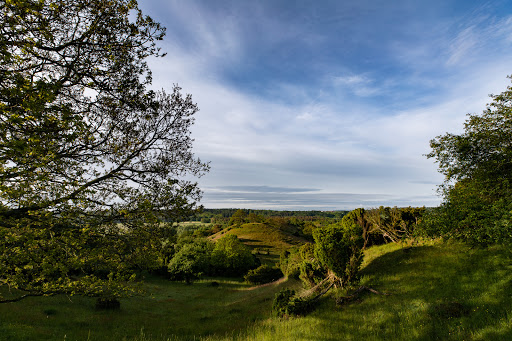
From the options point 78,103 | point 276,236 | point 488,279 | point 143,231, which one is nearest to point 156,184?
point 143,231

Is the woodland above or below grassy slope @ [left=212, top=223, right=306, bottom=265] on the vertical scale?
above

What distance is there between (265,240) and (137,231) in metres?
75.3

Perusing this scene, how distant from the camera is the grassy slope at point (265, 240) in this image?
2650 inches

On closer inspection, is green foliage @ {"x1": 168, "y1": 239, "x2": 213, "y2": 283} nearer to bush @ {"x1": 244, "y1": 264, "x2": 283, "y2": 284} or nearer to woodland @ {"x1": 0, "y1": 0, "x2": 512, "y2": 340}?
bush @ {"x1": 244, "y1": 264, "x2": 283, "y2": 284}

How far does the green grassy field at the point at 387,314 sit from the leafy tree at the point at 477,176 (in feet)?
6.40

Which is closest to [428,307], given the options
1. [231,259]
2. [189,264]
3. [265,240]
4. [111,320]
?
[111,320]

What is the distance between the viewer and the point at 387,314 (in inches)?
418

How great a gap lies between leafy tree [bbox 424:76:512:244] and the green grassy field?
1951 millimetres

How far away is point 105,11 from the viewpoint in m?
7.51

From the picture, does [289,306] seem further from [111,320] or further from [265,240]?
[265,240]

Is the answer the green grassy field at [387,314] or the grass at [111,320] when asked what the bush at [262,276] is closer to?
the grass at [111,320]

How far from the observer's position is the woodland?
5922mm

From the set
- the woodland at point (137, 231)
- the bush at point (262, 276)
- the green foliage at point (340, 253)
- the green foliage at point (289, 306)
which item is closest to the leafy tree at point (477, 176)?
the woodland at point (137, 231)

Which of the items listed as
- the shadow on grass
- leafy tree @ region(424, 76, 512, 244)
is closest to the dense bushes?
the shadow on grass
